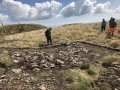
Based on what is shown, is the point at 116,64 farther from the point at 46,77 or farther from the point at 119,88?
the point at 46,77

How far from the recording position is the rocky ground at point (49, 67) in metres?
16.8

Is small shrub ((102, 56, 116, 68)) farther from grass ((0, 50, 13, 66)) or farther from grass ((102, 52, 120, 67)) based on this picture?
grass ((0, 50, 13, 66))

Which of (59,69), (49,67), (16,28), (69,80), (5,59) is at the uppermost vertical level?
→ (5,59)

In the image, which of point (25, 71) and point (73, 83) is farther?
point (25, 71)

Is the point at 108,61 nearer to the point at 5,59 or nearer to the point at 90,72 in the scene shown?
the point at 90,72

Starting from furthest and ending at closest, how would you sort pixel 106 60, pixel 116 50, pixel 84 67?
pixel 116 50 → pixel 106 60 → pixel 84 67

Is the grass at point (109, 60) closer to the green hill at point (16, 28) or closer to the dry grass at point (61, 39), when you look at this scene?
the dry grass at point (61, 39)

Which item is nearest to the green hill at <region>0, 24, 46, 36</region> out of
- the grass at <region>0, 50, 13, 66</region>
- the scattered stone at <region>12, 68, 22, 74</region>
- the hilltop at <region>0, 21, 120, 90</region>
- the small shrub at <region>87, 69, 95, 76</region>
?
the hilltop at <region>0, 21, 120, 90</region>

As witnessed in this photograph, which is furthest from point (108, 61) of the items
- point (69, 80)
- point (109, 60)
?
point (69, 80)

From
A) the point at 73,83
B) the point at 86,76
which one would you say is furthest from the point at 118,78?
the point at 73,83

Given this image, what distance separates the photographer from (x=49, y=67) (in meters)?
19.4

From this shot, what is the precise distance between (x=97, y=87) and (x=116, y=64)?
415 centimetres

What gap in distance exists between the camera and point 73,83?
17.0 m

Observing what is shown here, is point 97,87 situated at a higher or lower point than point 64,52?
lower
